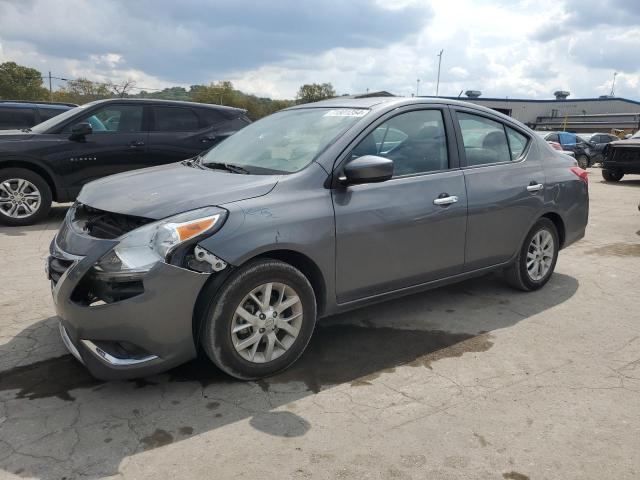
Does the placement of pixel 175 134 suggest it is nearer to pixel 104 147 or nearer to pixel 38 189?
pixel 104 147

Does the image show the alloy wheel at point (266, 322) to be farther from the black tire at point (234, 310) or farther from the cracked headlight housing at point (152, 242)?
the cracked headlight housing at point (152, 242)

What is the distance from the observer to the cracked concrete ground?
2484 mm

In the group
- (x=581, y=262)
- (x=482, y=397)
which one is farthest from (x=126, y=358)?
(x=581, y=262)

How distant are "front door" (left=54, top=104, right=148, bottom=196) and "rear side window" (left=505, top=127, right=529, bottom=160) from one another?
542cm

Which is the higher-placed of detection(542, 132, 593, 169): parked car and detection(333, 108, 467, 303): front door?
detection(542, 132, 593, 169): parked car

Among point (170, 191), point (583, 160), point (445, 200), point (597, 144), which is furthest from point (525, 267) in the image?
point (597, 144)

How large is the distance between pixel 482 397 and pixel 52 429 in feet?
7.51

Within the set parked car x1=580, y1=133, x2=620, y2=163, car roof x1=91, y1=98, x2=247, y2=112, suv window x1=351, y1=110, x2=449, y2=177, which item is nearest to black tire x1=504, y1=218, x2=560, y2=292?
suv window x1=351, y1=110, x2=449, y2=177

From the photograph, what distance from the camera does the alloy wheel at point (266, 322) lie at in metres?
3.05

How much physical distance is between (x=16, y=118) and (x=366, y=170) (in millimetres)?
8612

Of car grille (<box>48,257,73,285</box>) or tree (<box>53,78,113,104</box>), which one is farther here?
tree (<box>53,78,113,104</box>)

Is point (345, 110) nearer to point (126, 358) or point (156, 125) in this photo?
point (126, 358)

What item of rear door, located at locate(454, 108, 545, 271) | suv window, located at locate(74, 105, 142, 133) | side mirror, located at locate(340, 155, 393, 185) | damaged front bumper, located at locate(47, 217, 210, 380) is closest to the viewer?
damaged front bumper, located at locate(47, 217, 210, 380)

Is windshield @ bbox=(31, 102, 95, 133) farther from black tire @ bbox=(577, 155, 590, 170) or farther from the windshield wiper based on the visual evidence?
black tire @ bbox=(577, 155, 590, 170)
